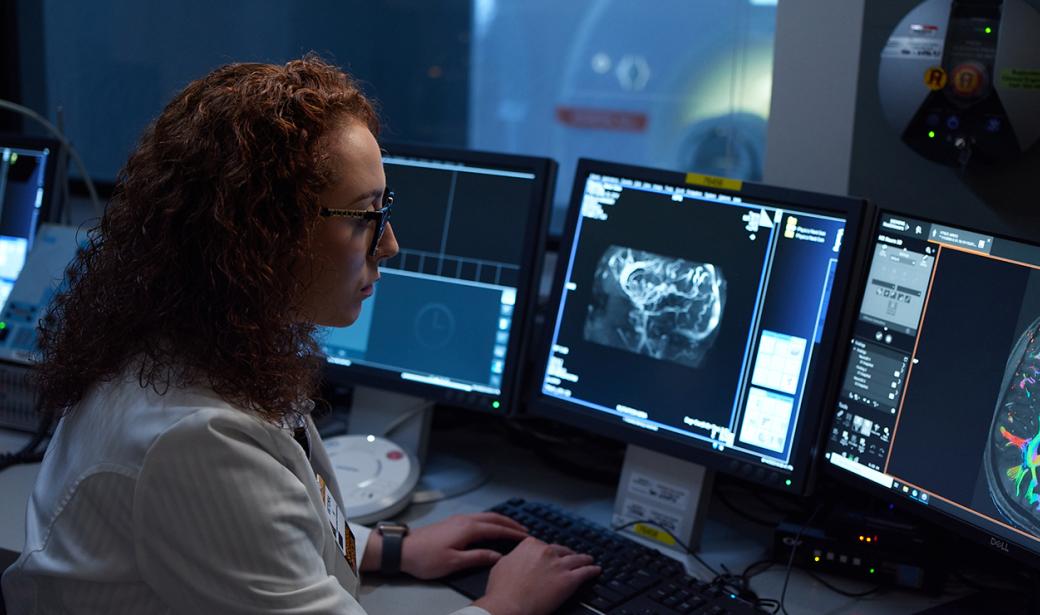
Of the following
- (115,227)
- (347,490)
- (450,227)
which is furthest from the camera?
(450,227)

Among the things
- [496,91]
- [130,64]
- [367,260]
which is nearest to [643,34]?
[496,91]

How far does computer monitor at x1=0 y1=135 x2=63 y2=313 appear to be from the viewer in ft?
6.54

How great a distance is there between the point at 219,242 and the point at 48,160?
1213 millimetres

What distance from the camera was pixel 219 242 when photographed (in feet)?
3.25

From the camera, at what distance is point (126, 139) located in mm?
2912

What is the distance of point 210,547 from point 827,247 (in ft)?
2.94

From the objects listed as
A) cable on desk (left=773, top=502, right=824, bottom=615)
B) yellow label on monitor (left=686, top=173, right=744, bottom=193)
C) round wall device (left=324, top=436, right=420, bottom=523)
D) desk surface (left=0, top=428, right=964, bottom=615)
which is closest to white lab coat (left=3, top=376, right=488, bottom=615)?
desk surface (left=0, top=428, right=964, bottom=615)

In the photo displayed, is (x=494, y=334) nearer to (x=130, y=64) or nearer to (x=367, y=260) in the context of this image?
(x=367, y=260)

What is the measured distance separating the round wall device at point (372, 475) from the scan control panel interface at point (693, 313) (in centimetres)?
28

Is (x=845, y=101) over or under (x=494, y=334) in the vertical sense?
over

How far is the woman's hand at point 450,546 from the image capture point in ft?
4.53

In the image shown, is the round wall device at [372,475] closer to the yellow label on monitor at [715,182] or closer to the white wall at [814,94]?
the yellow label on monitor at [715,182]

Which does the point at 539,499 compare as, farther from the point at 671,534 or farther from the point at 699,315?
the point at 699,315

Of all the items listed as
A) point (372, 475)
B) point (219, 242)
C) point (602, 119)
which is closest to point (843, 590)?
point (372, 475)
